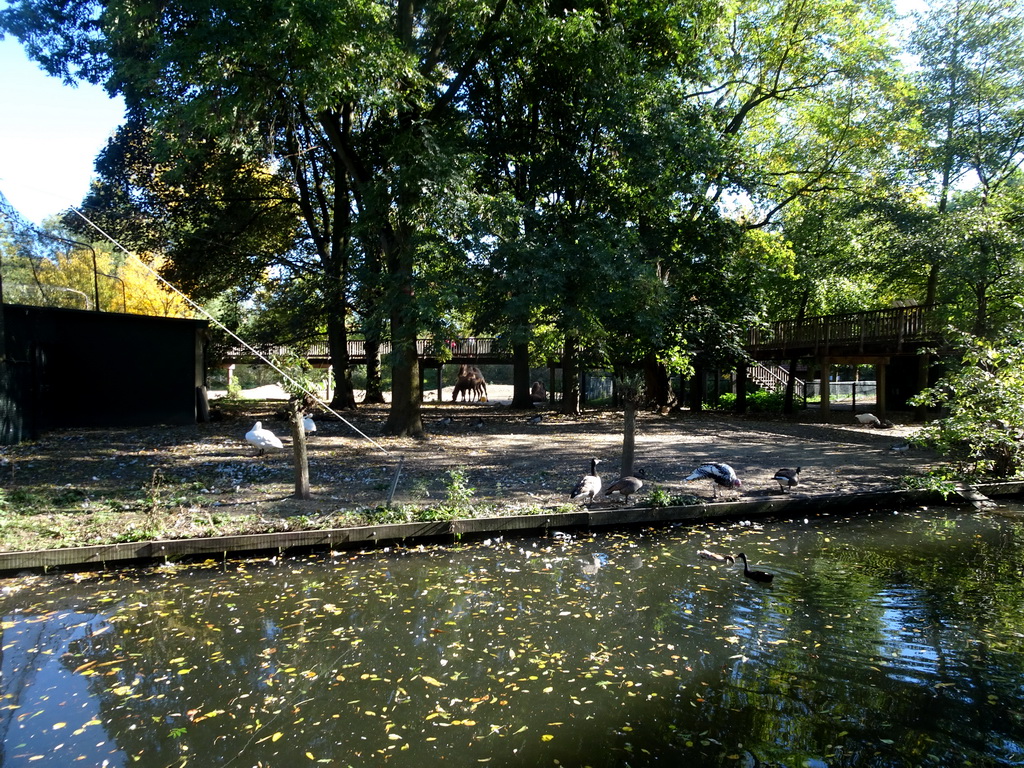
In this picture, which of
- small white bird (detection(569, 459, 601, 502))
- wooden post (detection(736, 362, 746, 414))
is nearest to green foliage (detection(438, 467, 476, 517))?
small white bird (detection(569, 459, 601, 502))

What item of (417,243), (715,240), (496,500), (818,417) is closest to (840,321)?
(818,417)

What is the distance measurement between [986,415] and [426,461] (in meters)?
9.31

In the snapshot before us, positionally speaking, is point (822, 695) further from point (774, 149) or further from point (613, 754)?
point (774, 149)

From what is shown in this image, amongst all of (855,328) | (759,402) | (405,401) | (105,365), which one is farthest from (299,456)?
(759,402)

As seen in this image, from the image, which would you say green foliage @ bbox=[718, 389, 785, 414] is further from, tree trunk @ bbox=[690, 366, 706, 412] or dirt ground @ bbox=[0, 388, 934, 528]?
dirt ground @ bbox=[0, 388, 934, 528]

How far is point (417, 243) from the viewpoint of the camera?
13023 millimetres

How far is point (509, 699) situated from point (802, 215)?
2251 centimetres

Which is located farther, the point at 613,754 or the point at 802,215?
the point at 802,215

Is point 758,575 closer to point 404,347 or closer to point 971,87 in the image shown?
point 404,347

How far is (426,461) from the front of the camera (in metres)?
12.8

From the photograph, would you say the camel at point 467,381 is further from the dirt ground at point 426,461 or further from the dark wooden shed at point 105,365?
the dark wooden shed at point 105,365

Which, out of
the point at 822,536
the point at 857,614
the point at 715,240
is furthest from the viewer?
the point at 715,240

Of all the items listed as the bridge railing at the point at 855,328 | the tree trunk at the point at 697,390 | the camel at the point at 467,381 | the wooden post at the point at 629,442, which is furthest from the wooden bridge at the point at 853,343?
the camel at the point at 467,381

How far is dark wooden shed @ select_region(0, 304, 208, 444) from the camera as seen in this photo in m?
15.6
